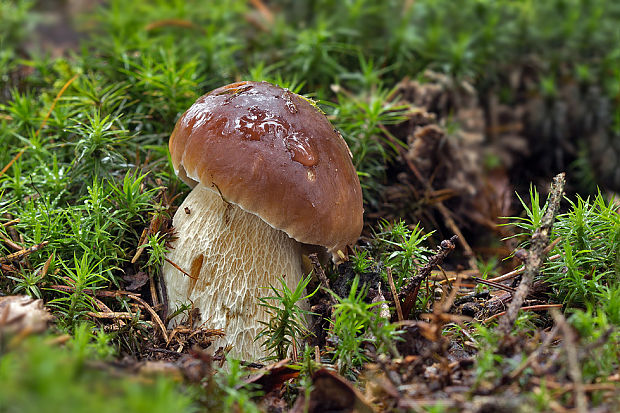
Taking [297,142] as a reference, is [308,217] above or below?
below

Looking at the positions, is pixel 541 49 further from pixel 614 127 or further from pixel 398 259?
pixel 398 259

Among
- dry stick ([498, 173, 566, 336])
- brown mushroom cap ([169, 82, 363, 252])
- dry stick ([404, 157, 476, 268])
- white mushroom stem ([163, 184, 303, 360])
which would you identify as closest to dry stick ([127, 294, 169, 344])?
white mushroom stem ([163, 184, 303, 360])

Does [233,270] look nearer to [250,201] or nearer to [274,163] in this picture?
[250,201]

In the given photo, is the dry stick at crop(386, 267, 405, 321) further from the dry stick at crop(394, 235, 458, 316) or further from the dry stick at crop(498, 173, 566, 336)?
the dry stick at crop(498, 173, 566, 336)

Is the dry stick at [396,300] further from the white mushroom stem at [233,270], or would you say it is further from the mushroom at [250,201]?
the white mushroom stem at [233,270]

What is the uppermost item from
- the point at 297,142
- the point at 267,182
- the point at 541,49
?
the point at 541,49

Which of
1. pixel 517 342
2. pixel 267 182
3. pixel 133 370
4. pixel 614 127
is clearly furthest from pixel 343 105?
pixel 614 127

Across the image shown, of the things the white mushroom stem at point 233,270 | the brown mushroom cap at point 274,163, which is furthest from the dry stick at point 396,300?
the white mushroom stem at point 233,270

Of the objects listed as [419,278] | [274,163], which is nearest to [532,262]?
[419,278]
